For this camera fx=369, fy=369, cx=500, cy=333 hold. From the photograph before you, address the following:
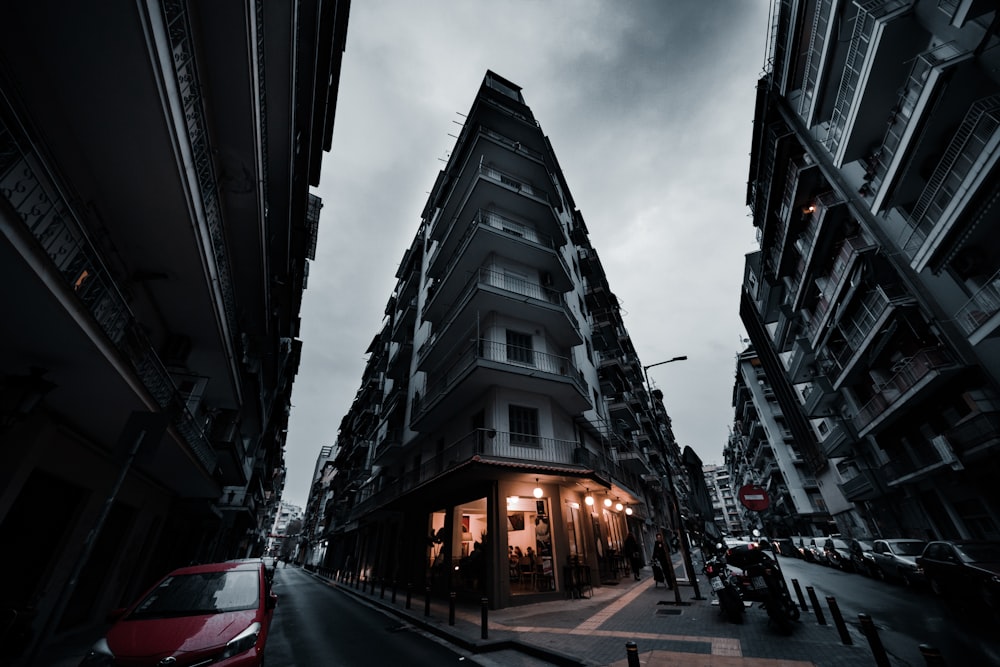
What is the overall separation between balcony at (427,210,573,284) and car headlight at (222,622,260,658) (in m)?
15.4

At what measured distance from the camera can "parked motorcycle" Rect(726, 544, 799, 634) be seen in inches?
281

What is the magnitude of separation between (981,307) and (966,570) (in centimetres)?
966

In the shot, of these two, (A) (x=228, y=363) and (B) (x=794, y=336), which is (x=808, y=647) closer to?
(A) (x=228, y=363)

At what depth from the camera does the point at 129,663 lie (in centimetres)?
390

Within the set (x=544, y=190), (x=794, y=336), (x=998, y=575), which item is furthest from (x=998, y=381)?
(x=544, y=190)

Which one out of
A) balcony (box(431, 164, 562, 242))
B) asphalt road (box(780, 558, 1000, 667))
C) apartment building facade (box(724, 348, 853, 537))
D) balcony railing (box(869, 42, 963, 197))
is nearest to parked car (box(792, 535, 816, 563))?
apartment building facade (box(724, 348, 853, 537))

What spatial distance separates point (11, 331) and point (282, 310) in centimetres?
1511

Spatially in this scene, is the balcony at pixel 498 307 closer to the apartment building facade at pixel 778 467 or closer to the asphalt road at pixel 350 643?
the asphalt road at pixel 350 643

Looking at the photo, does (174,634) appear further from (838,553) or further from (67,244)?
(838,553)

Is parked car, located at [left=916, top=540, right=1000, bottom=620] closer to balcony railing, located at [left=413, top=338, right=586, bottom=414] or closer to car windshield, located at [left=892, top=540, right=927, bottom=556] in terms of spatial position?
car windshield, located at [left=892, top=540, right=927, bottom=556]

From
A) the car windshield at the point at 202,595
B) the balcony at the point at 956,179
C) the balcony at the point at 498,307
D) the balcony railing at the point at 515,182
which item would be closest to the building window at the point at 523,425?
the balcony at the point at 498,307

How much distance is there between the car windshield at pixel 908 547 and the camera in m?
14.7

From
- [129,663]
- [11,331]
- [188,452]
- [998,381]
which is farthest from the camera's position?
[998,381]

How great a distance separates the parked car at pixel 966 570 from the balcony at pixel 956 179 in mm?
10333
